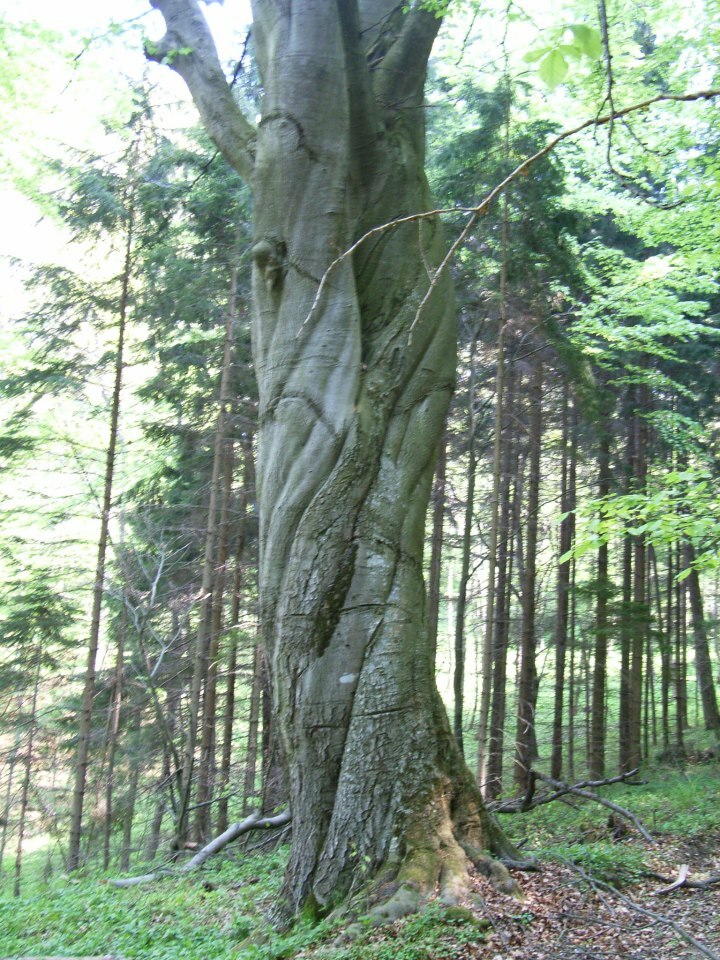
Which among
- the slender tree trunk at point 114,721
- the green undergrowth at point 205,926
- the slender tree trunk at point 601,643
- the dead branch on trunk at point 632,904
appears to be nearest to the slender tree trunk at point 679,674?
the slender tree trunk at point 601,643

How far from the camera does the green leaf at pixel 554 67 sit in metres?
2.27

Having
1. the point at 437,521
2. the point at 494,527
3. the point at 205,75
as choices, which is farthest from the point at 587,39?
the point at 437,521

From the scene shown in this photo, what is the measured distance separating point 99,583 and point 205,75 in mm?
8529

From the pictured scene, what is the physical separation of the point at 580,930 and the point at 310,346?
4058 millimetres

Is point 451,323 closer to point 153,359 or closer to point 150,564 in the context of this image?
point 153,359

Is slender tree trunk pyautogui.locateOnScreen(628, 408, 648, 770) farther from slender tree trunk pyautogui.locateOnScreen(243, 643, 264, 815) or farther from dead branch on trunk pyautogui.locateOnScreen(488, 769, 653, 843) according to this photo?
dead branch on trunk pyautogui.locateOnScreen(488, 769, 653, 843)

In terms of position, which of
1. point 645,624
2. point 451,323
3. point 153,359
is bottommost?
point 645,624

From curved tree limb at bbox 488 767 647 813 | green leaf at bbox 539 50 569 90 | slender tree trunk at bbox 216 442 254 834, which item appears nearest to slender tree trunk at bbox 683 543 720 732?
slender tree trunk at bbox 216 442 254 834

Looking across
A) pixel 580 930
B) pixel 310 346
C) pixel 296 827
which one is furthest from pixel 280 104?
pixel 580 930

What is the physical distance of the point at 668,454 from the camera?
17922 mm

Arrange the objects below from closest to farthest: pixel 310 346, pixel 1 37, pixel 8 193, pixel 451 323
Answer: pixel 310 346 < pixel 451 323 < pixel 1 37 < pixel 8 193

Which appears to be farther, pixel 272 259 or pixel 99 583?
pixel 99 583

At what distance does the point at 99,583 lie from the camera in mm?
12602

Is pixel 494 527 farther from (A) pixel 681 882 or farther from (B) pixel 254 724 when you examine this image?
(B) pixel 254 724
